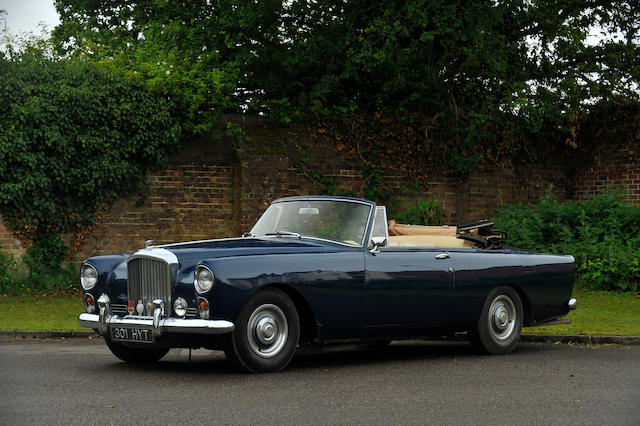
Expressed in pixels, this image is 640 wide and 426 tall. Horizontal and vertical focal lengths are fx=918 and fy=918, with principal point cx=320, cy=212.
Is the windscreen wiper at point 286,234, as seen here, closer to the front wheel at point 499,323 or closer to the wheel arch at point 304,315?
the wheel arch at point 304,315

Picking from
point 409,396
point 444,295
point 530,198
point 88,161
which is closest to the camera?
point 409,396

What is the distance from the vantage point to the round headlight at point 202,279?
7617 millimetres

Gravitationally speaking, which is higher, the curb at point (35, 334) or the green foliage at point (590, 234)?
the green foliage at point (590, 234)

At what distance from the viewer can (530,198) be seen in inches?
851

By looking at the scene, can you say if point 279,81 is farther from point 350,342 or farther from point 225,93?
point 350,342

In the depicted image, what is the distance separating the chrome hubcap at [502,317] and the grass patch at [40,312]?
5.68 metres

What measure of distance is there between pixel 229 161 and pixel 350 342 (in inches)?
412

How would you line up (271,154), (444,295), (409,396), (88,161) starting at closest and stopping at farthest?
1. (409,396)
2. (444,295)
3. (88,161)
4. (271,154)

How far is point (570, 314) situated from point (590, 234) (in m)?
4.62

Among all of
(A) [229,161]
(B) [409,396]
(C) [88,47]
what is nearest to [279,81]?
(A) [229,161]

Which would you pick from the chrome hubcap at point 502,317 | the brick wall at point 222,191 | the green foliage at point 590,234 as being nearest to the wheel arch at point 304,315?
the chrome hubcap at point 502,317

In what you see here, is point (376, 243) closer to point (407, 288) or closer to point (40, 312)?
point (407, 288)

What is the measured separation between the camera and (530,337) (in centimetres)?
1157

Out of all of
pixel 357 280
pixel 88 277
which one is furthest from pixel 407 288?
pixel 88 277
